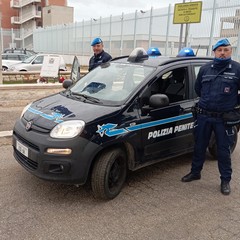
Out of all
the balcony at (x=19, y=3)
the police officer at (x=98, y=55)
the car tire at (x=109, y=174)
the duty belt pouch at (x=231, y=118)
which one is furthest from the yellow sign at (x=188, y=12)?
the balcony at (x=19, y=3)

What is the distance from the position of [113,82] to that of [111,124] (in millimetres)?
869

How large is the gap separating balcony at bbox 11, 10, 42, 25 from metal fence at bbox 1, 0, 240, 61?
91.4 ft

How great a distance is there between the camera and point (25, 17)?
56.5 metres

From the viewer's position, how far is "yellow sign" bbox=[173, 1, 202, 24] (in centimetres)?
1066

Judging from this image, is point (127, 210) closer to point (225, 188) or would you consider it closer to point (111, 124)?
point (111, 124)

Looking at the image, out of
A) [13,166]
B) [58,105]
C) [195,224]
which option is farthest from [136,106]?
[13,166]

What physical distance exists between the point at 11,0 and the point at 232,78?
61907mm

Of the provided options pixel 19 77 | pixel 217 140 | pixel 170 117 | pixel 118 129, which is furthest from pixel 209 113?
pixel 19 77

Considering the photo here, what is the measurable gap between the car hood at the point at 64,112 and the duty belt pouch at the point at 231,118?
1301 mm

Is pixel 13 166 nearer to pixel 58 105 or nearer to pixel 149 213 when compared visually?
pixel 58 105

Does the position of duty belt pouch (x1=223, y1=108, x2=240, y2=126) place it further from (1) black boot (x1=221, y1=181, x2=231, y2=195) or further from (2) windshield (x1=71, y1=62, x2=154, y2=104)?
(2) windshield (x1=71, y1=62, x2=154, y2=104)

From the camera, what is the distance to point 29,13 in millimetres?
56531

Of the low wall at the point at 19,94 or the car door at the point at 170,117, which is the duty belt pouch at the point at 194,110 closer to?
the car door at the point at 170,117

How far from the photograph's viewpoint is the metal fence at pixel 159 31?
11875 millimetres
